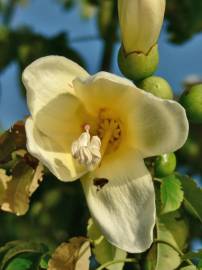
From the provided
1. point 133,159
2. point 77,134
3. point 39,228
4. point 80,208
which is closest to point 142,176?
point 133,159

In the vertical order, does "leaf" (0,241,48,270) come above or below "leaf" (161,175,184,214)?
below

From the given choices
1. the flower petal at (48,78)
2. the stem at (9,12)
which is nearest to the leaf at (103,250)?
the flower petal at (48,78)

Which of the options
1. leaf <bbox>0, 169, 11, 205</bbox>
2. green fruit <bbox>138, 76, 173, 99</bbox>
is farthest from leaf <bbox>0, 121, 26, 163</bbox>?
green fruit <bbox>138, 76, 173, 99</bbox>

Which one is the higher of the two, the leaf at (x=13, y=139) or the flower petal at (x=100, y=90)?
the flower petal at (x=100, y=90)

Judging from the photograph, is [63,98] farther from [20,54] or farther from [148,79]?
[20,54]

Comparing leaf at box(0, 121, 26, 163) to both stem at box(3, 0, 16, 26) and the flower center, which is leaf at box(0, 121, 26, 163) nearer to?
the flower center

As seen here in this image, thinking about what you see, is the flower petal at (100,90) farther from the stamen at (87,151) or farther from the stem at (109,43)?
the stem at (109,43)

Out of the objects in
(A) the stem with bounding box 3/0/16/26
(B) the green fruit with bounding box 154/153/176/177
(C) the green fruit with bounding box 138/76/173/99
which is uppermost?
(C) the green fruit with bounding box 138/76/173/99
